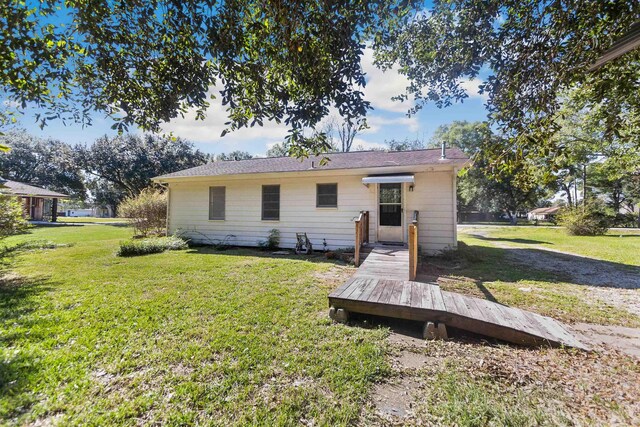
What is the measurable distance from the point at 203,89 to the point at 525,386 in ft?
14.6

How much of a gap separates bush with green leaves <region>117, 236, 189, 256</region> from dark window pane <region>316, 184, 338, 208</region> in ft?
18.0

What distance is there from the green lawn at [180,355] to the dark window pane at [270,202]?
501cm

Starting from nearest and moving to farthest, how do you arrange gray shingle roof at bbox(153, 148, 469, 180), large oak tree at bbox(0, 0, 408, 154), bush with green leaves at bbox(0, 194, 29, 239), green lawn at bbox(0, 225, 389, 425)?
green lawn at bbox(0, 225, 389, 425), large oak tree at bbox(0, 0, 408, 154), bush with green leaves at bbox(0, 194, 29, 239), gray shingle roof at bbox(153, 148, 469, 180)

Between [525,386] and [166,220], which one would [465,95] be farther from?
[166,220]

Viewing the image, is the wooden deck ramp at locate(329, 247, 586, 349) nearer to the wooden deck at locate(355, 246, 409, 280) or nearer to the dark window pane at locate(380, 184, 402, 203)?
the wooden deck at locate(355, 246, 409, 280)

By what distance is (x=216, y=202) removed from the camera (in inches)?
427

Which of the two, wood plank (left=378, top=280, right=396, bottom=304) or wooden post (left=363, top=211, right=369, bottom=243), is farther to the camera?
wooden post (left=363, top=211, right=369, bottom=243)

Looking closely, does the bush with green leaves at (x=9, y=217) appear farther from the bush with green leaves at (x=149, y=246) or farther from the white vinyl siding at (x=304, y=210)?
the white vinyl siding at (x=304, y=210)

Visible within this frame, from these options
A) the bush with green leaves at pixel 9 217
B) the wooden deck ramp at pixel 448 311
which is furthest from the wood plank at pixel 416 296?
the bush with green leaves at pixel 9 217

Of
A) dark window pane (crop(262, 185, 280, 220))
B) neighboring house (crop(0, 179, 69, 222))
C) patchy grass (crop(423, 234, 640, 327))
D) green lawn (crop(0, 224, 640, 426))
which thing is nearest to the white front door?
patchy grass (crop(423, 234, 640, 327))

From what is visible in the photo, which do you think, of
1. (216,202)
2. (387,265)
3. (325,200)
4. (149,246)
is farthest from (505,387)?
(216,202)

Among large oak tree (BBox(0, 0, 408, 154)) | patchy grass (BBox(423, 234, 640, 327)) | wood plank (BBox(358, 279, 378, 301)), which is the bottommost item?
patchy grass (BBox(423, 234, 640, 327))

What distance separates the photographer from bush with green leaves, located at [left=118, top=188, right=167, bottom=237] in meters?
11.8

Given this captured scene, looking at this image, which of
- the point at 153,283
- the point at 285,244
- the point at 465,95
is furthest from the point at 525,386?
the point at 285,244
